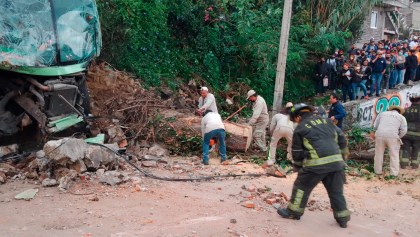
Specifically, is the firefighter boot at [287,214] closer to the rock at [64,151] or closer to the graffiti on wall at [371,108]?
the rock at [64,151]

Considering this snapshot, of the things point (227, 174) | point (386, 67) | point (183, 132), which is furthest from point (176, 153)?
point (386, 67)

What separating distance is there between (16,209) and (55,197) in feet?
1.80

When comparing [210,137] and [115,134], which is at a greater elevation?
[210,137]

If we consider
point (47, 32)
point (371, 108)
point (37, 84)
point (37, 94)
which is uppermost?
point (47, 32)

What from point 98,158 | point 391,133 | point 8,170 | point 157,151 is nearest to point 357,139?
point 391,133

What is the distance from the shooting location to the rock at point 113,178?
21.0ft

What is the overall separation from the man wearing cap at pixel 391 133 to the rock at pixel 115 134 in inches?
193

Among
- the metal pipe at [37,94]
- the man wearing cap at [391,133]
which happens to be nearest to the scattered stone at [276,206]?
the man wearing cap at [391,133]

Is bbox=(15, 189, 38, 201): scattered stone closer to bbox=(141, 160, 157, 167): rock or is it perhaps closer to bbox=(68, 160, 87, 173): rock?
bbox=(68, 160, 87, 173): rock

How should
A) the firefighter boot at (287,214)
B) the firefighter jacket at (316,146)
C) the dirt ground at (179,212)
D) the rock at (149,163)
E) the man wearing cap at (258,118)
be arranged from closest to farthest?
the dirt ground at (179,212)
the firefighter jacket at (316,146)
the firefighter boot at (287,214)
the rock at (149,163)
the man wearing cap at (258,118)

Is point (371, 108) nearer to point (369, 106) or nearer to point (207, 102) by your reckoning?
point (369, 106)

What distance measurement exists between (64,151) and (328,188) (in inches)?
143

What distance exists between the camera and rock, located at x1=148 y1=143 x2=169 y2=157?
8782mm

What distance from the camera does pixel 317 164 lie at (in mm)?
5465
